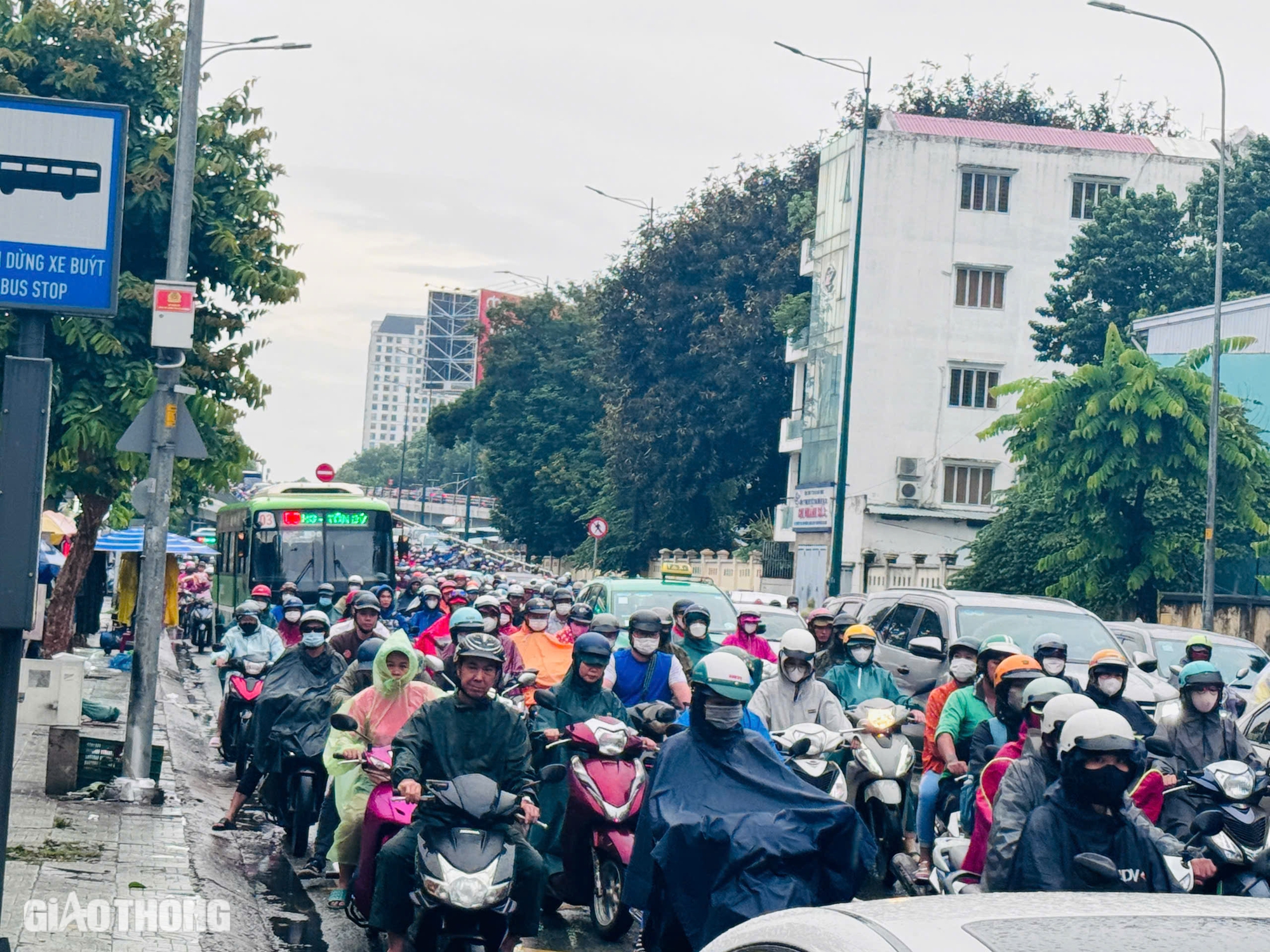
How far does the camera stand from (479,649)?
768 centimetres

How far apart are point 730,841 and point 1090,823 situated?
4.89ft

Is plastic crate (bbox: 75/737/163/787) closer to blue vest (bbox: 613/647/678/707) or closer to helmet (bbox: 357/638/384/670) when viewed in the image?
helmet (bbox: 357/638/384/670)

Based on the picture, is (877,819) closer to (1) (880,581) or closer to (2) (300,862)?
(2) (300,862)

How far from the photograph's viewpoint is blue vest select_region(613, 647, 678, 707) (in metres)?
11.6

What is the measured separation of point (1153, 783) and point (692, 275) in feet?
169

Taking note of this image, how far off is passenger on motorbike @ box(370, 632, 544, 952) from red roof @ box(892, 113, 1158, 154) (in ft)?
145

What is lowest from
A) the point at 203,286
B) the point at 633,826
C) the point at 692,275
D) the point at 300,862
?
the point at 300,862

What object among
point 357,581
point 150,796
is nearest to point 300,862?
point 150,796

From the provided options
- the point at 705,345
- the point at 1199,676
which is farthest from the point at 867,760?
the point at 705,345

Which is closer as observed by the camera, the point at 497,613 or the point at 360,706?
the point at 360,706

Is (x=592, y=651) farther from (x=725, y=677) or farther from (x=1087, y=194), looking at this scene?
(x=1087, y=194)

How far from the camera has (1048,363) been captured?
166ft

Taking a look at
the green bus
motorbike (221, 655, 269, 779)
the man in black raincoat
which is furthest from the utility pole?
the green bus

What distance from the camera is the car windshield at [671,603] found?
1855cm
